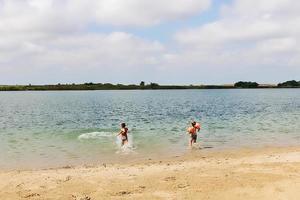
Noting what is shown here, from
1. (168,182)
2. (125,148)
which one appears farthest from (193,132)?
(168,182)

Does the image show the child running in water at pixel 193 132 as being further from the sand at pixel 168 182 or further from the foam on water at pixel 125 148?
the sand at pixel 168 182

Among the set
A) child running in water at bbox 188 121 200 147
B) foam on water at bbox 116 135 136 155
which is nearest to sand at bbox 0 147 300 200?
foam on water at bbox 116 135 136 155

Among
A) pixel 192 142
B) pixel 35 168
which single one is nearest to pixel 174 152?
pixel 192 142

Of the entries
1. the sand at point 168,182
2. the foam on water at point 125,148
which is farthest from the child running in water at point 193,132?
the sand at point 168,182

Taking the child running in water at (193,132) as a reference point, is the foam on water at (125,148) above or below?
below

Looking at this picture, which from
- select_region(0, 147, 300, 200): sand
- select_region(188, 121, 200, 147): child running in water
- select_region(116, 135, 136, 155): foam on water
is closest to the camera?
select_region(0, 147, 300, 200): sand

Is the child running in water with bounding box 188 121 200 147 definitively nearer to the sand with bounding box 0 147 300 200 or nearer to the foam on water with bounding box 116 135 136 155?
the foam on water with bounding box 116 135 136 155

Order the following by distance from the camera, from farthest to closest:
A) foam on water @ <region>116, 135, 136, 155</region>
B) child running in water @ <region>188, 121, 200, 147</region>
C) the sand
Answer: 1. child running in water @ <region>188, 121, 200, 147</region>
2. foam on water @ <region>116, 135, 136, 155</region>
3. the sand

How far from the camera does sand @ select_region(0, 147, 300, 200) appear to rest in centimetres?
1500

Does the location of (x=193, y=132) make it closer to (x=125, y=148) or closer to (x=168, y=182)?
(x=125, y=148)

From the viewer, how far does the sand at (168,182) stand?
1500 cm

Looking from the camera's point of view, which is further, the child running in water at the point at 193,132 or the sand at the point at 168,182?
the child running in water at the point at 193,132

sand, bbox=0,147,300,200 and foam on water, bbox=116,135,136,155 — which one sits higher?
sand, bbox=0,147,300,200

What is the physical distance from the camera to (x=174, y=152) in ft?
91.8
